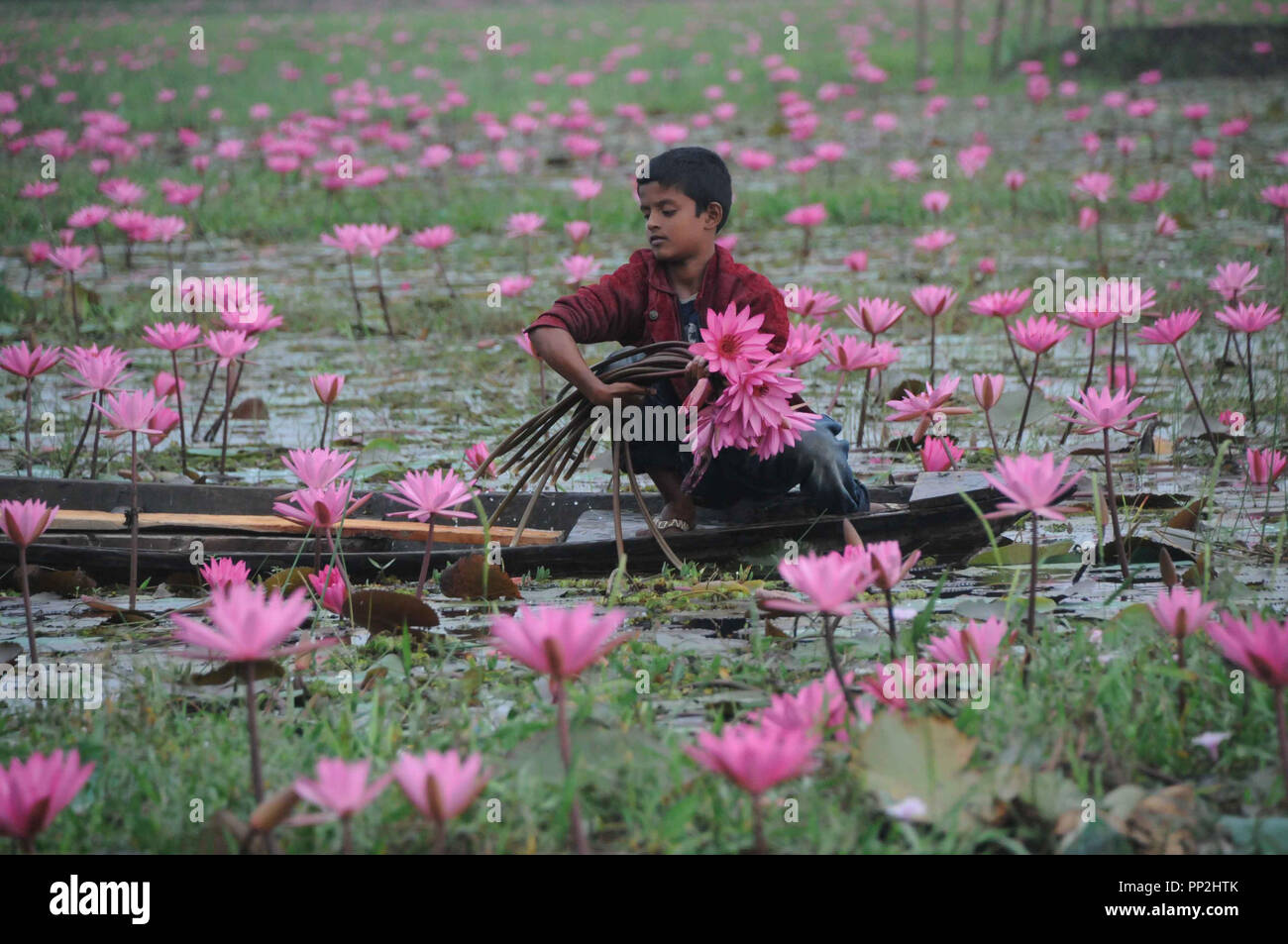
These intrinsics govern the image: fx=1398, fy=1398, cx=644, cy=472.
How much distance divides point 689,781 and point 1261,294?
4074 millimetres

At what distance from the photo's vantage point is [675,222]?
297 cm

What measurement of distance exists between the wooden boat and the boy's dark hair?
0.69m

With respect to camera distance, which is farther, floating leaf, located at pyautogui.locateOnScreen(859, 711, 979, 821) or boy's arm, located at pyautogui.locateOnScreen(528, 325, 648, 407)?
boy's arm, located at pyautogui.locateOnScreen(528, 325, 648, 407)

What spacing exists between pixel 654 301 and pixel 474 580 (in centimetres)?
75

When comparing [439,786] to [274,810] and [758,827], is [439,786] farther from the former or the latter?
[758,827]

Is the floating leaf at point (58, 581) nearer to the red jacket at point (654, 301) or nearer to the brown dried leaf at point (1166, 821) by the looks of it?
the red jacket at point (654, 301)

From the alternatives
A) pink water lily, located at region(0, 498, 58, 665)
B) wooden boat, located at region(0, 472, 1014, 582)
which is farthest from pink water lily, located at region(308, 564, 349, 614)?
pink water lily, located at region(0, 498, 58, 665)

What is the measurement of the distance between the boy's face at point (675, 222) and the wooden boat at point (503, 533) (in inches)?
23.6

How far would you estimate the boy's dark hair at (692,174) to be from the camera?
295cm

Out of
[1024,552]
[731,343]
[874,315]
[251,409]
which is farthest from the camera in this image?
[251,409]

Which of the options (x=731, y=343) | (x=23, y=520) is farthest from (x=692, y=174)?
(x=23, y=520)

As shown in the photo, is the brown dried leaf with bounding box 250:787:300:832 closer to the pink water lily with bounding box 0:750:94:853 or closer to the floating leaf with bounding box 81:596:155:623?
the pink water lily with bounding box 0:750:94:853

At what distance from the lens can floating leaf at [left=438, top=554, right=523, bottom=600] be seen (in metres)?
2.79

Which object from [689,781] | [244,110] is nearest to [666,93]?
[244,110]
